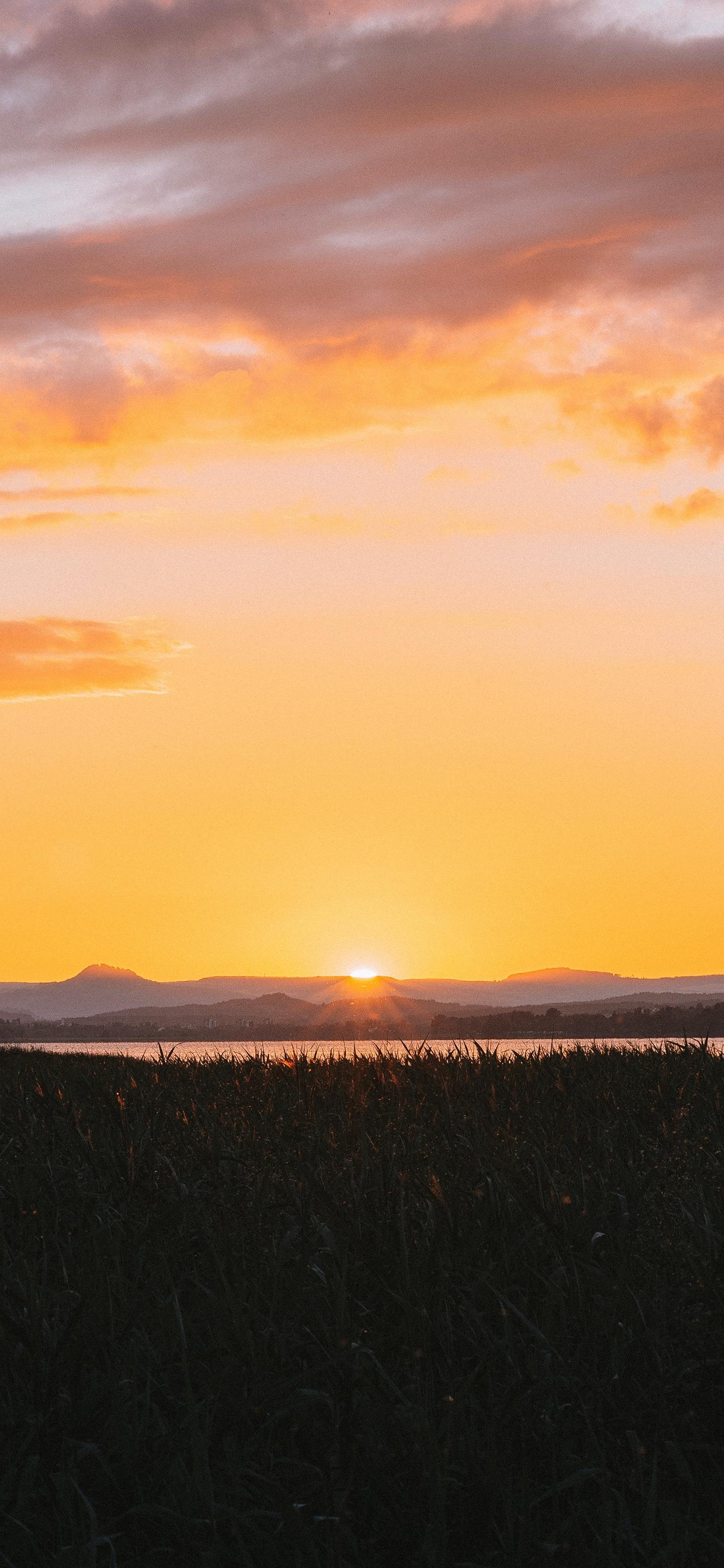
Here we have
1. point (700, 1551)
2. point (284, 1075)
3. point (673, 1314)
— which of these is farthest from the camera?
point (284, 1075)

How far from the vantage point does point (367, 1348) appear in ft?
14.3

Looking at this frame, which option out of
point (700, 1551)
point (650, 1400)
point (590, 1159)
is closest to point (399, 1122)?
point (590, 1159)

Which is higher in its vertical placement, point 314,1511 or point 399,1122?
point 399,1122

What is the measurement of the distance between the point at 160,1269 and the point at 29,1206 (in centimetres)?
155

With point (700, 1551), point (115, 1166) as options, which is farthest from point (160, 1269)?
point (700, 1551)

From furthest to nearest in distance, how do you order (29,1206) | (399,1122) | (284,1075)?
1. (284,1075)
2. (399,1122)
3. (29,1206)

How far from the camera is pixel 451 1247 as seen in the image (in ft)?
17.7

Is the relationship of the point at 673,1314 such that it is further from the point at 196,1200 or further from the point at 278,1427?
the point at 196,1200

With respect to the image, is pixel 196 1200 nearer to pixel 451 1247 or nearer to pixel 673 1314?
pixel 451 1247

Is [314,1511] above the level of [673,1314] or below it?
below

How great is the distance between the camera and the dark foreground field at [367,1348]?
3.64 m

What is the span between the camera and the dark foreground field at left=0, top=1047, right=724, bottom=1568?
3645mm

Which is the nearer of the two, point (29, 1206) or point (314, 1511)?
point (314, 1511)

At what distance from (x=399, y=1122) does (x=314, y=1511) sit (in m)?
4.27
